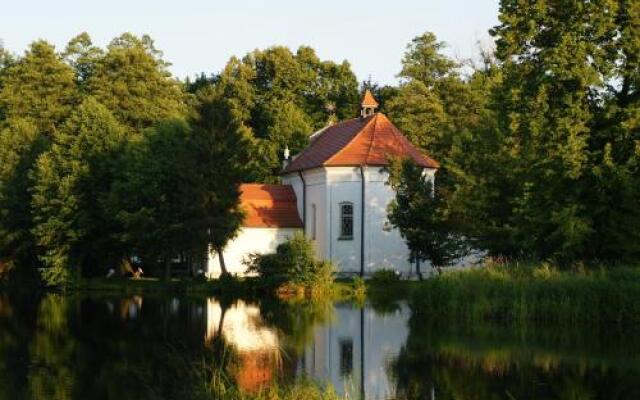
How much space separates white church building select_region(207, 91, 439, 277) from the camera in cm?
4388

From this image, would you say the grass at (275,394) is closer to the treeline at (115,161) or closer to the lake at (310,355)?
the lake at (310,355)

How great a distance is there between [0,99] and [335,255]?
24560 millimetres

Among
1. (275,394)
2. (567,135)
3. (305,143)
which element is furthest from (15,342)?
(305,143)

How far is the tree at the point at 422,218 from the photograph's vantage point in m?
38.4

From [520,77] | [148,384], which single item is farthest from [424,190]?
[148,384]


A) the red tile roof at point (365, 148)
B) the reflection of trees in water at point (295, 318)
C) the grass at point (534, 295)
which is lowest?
the reflection of trees in water at point (295, 318)

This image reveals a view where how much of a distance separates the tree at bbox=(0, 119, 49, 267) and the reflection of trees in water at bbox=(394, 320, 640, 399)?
2890cm

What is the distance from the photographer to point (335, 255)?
44.2m

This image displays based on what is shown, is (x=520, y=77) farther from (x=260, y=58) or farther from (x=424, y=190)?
(x=260, y=58)

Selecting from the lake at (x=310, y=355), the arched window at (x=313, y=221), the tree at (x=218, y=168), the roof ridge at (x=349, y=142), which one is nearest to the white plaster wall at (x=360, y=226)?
the roof ridge at (x=349, y=142)

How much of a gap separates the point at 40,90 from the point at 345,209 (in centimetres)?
2198

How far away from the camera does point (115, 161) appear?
44.9 meters

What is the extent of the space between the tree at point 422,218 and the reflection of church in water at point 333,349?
8.43m

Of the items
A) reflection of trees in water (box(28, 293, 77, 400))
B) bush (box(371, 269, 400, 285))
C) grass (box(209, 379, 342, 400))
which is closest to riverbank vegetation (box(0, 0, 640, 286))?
bush (box(371, 269, 400, 285))
